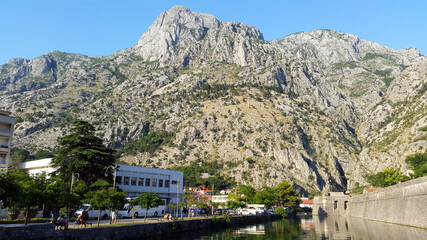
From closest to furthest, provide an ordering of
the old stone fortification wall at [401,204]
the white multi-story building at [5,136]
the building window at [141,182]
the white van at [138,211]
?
the old stone fortification wall at [401,204] → the white van at [138,211] → the white multi-story building at [5,136] → the building window at [141,182]

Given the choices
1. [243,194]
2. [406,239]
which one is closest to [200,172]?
[243,194]

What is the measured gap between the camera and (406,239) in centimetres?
3459

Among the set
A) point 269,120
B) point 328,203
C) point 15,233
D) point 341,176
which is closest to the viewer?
point 15,233

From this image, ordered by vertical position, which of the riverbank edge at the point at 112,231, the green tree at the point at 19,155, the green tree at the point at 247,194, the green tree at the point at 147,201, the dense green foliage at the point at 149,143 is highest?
the dense green foliage at the point at 149,143

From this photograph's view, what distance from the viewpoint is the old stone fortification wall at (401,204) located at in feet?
142

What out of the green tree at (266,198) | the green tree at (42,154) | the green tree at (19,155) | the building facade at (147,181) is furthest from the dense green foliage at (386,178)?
the green tree at (19,155)

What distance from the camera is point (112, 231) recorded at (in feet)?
107

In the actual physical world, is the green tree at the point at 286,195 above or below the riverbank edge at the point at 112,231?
above

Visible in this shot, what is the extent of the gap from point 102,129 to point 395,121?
515ft

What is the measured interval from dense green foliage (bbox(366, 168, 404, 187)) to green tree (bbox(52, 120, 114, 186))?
9277 cm

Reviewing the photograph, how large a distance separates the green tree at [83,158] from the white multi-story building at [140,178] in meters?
9.20

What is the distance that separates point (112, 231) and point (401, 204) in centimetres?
4665

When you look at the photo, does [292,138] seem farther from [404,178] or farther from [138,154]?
[138,154]

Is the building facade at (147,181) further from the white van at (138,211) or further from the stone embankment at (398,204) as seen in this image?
the stone embankment at (398,204)
